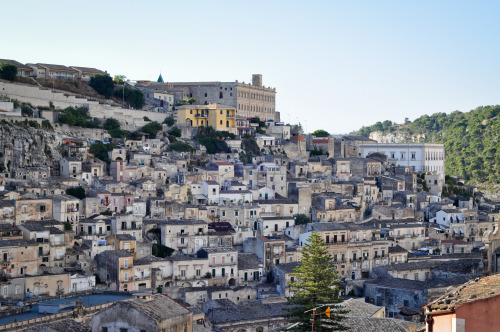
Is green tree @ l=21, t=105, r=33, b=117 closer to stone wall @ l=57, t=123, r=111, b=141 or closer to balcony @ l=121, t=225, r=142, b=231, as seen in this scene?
stone wall @ l=57, t=123, r=111, b=141

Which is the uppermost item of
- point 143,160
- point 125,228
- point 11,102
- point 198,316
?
point 11,102

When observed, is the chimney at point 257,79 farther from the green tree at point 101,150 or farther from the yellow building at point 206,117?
the green tree at point 101,150

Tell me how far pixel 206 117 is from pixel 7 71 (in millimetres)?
19118

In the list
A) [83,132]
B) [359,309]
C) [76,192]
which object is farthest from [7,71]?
[359,309]

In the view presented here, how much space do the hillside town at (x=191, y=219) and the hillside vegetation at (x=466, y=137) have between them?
34913mm

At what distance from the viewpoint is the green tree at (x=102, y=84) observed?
73.6 metres

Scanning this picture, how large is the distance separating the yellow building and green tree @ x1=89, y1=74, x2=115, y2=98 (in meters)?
7.48

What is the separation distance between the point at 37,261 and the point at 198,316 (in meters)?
10.6

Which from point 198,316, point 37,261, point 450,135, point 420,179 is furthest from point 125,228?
point 450,135

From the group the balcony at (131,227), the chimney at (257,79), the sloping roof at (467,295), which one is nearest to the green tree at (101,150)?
the balcony at (131,227)

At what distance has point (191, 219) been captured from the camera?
50156 mm

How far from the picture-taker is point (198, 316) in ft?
115

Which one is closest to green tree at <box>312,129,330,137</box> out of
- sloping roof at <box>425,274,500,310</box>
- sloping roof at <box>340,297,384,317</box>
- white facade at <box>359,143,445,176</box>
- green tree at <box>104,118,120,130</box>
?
white facade at <box>359,143,445,176</box>

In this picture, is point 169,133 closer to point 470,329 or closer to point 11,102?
point 11,102
